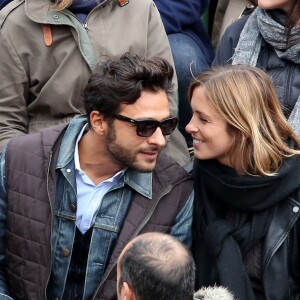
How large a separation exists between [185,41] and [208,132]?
1232 mm

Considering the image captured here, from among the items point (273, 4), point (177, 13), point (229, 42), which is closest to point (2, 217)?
point (229, 42)

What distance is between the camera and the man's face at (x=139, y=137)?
3.51 metres

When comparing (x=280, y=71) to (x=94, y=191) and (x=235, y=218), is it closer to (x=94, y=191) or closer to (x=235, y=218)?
(x=235, y=218)

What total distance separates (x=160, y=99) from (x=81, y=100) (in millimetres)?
736

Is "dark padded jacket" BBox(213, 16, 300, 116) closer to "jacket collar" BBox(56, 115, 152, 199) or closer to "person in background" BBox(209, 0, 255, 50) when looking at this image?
"person in background" BBox(209, 0, 255, 50)

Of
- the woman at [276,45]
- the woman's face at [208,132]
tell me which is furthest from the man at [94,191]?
the woman at [276,45]

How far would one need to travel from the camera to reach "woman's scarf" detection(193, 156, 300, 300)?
11.5 ft

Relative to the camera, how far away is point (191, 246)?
372 centimetres

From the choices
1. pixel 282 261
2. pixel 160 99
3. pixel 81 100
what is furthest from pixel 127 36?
pixel 282 261

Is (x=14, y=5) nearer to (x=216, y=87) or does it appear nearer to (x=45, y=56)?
(x=45, y=56)

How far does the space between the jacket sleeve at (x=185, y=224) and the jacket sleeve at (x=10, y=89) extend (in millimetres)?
937

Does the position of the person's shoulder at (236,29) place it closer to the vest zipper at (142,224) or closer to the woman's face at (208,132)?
the woman's face at (208,132)

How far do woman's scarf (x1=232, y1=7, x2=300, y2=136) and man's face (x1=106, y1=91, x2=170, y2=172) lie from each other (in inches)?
25.9

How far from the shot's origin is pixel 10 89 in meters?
4.12
